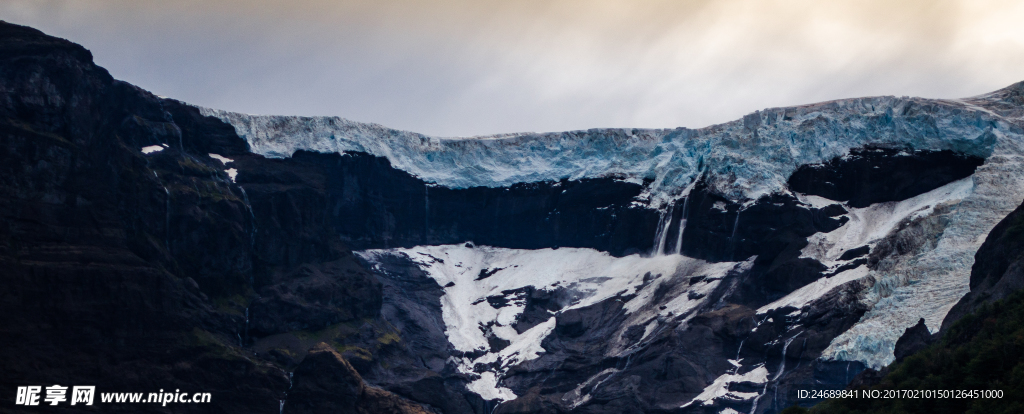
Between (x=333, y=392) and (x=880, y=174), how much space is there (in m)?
89.3

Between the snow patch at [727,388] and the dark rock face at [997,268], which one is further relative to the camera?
the snow patch at [727,388]

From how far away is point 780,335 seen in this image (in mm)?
170125

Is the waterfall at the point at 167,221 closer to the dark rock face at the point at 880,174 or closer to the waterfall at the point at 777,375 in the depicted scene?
the waterfall at the point at 777,375

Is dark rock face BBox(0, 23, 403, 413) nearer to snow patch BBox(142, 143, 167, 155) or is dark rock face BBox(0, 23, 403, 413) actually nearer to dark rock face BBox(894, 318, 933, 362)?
snow patch BBox(142, 143, 167, 155)

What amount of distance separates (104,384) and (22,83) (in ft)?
152

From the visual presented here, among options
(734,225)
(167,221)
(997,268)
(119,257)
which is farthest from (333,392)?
(997,268)

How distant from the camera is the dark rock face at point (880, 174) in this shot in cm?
18808

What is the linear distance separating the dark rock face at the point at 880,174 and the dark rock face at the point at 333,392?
236ft

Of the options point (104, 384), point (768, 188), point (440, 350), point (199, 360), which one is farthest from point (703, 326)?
point (104, 384)

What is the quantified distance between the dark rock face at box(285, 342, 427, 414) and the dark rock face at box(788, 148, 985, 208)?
71.8m

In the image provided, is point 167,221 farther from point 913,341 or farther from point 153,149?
point 913,341

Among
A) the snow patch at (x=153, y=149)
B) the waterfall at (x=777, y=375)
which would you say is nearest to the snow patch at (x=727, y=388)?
the waterfall at (x=777, y=375)

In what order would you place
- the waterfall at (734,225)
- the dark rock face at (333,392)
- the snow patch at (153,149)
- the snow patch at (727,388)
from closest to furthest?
the snow patch at (727,388), the dark rock face at (333,392), the snow patch at (153,149), the waterfall at (734,225)

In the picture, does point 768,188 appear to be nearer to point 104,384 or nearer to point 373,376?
point 373,376
